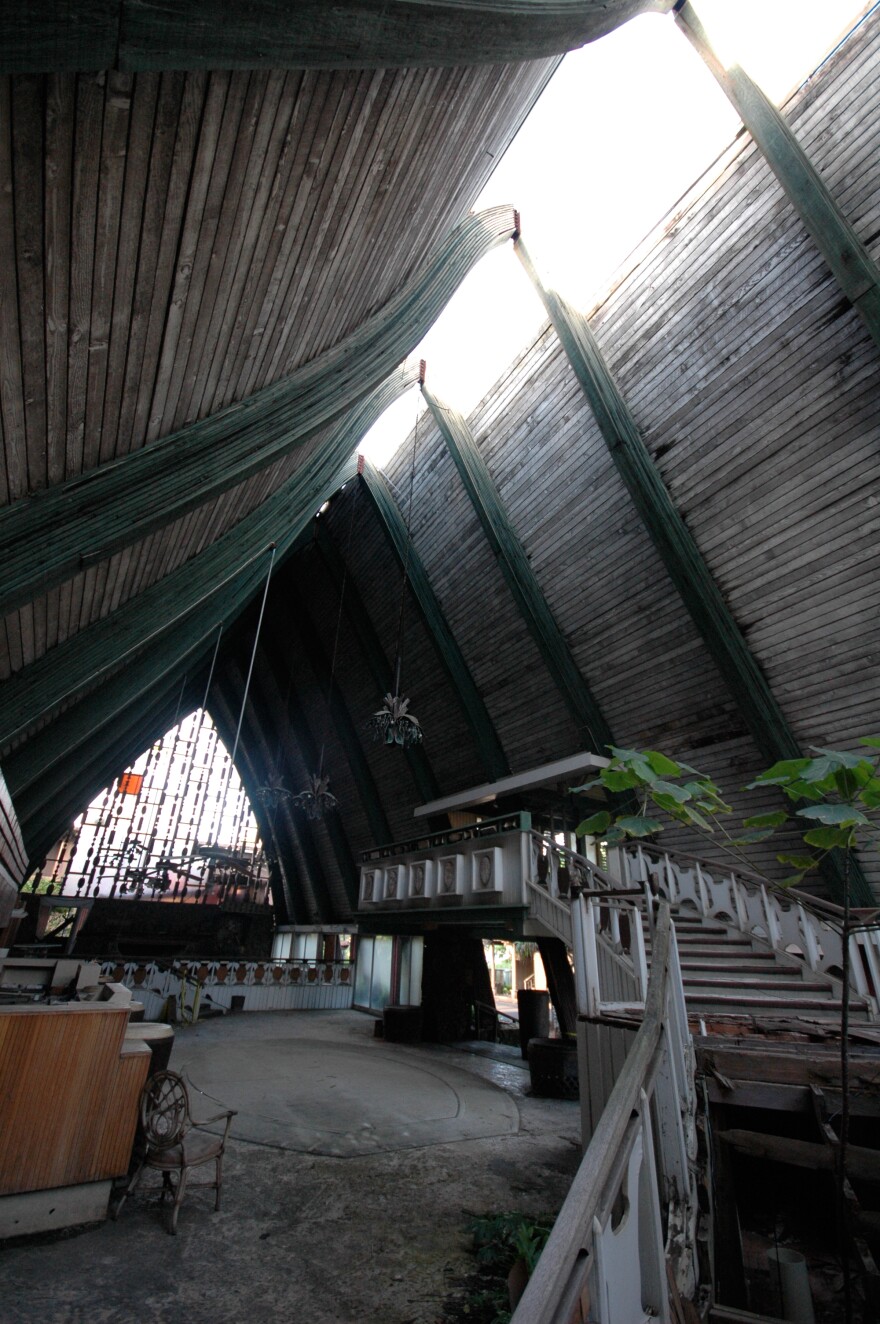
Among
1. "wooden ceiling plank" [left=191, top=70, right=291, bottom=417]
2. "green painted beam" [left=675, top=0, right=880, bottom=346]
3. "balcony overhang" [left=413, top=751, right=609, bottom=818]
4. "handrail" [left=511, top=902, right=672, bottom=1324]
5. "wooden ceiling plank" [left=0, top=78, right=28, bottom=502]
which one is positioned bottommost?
"handrail" [left=511, top=902, right=672, bottom=1324]

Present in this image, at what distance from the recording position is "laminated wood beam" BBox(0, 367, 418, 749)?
4.41 metres

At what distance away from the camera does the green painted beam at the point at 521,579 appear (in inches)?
411

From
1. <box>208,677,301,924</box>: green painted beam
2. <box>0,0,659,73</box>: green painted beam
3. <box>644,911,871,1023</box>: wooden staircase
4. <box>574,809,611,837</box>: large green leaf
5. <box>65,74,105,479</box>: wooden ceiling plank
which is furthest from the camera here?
<box>208,677,301,924</box>: green painted beam

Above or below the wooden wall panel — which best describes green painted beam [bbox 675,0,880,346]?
above

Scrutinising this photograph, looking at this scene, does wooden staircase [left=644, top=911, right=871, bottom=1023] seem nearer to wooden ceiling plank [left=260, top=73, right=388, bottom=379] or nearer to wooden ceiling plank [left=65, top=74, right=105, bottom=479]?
wooden ceiling plank [left=65, top=74, right=105, bottom=479]

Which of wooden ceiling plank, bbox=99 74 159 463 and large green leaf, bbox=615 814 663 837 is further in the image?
large green leaf, bbox=615 814 663 837

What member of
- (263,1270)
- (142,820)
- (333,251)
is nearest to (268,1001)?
(142,820)

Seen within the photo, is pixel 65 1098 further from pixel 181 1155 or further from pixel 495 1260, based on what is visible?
pixel 495 1260

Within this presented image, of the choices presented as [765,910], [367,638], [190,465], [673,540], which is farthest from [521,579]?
[190,465]

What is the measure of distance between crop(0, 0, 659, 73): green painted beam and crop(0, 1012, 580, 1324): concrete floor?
13.9 ft

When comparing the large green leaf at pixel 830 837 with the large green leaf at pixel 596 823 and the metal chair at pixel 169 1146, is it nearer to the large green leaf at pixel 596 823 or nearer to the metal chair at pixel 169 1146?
the large green leaf at pixel 596 823

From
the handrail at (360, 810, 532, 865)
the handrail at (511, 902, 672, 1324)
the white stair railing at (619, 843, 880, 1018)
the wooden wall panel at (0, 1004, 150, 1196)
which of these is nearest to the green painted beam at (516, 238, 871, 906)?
the white stair railing at (619, 843, 880, 1018)

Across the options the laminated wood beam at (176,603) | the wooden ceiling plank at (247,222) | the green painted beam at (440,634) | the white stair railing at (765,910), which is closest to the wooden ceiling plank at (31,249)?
the wooden ceiling plank at (247,222)

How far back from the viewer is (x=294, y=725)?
18.8 meters
